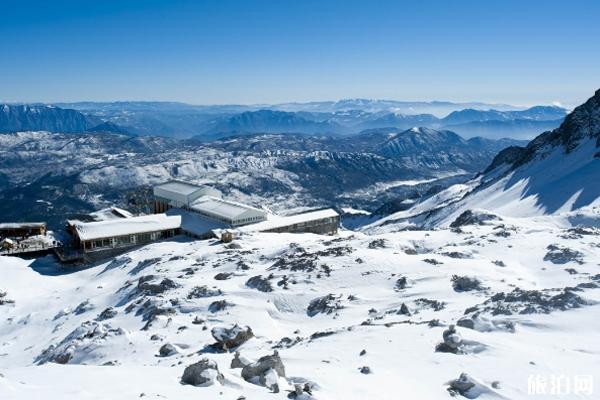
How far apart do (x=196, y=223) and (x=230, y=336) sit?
51.3 metres

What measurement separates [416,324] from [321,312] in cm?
894

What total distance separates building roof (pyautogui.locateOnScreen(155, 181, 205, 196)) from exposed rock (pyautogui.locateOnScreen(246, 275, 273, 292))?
163 feet

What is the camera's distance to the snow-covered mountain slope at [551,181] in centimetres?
→ 9169

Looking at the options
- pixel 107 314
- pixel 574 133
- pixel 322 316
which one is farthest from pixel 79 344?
pixel 574 133

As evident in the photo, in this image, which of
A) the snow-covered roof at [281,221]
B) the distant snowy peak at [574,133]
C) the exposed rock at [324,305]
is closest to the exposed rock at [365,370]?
the exposed rock at [324,305]

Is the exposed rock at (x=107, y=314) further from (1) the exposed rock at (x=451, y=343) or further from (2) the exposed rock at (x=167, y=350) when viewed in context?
(1) the exposed rock at (x=451, y=343)

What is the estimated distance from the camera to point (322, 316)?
3428 centimetres

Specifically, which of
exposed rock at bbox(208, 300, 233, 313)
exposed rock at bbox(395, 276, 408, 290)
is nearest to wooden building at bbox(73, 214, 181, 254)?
exposed rock at bbox(208, 300, 233, 313)

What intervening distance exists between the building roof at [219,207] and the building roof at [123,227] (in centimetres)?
610

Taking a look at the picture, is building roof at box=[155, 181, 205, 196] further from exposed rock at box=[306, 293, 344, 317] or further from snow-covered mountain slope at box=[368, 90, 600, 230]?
exposed rock at box=[306, 293, 344, 317]

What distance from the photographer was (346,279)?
4056cm

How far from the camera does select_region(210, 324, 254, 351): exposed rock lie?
94.5 feet

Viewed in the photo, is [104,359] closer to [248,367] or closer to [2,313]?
[248,367]

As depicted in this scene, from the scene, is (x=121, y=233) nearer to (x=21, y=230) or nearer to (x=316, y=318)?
(x=21, y=230)
